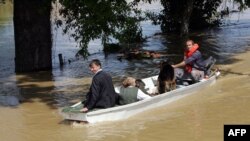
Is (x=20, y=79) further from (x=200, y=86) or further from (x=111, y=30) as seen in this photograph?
(x=200, y=86)

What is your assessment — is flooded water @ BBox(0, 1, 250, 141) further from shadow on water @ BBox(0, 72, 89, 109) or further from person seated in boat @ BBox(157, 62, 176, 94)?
person seated in boat @ BBox(157, 62, 176, 94)

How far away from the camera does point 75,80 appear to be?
56.9ft

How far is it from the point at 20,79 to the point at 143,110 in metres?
7.03

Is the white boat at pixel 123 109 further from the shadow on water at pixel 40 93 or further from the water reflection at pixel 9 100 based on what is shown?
the water reflection at pixel 9 100

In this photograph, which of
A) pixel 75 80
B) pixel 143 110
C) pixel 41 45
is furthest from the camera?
pixel 41 45

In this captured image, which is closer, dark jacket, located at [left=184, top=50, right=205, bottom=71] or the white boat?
the white boat

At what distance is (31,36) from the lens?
1917 cm

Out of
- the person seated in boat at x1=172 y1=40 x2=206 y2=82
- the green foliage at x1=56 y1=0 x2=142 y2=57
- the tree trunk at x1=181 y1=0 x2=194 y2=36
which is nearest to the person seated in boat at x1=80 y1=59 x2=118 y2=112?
the green foliage at x1=56 y1=0 x2=142 y2=57

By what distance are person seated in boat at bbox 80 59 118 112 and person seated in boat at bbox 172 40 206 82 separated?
156 inches

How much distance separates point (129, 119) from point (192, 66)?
12.8 feet

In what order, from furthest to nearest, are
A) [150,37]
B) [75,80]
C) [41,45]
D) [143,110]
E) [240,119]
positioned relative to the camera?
[150,37], [41,45], [75,80], [143,110], [240,119]

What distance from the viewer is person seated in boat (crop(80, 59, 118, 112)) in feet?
36.8

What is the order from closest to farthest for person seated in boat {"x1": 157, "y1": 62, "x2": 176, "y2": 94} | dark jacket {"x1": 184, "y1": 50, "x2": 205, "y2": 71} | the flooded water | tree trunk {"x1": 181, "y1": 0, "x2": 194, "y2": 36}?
1. the flooded water
2. person seated in boat {"x1": 157, "y1": 62, "x2": 176, "y2": 94}
3. dark jacket {"x1": 184, "y1": 50, "x2": 205, "y2": 71}
4. tree trunk {"x1": 181, "y1": 0, "x2": 194, "y2": 36}

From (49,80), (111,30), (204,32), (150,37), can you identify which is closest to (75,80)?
(49,80)
